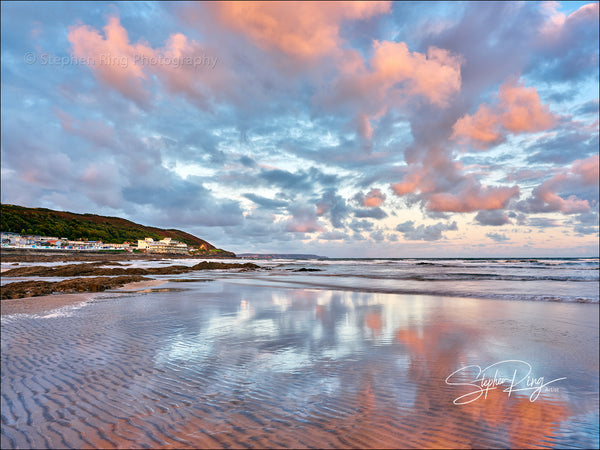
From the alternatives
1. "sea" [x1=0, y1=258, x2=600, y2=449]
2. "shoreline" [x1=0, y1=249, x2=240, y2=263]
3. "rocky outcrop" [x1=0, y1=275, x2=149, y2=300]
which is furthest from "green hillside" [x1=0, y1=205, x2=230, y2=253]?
"sea" [x1=0, y1=258, x2=600, y2=449]

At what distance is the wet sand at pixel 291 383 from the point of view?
357 cm

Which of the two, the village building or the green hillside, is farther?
the village building

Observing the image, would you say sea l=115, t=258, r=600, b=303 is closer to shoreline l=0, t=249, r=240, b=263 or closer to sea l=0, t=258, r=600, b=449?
sea l=0, t=258, r=600, b=449

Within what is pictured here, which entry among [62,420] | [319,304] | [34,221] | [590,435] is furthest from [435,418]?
[34,221]

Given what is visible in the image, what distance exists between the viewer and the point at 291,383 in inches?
196

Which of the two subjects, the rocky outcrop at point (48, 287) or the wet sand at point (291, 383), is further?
the rocky outcrop at point (48, 287)

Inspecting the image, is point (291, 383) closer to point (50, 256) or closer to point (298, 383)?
point (298, 383)

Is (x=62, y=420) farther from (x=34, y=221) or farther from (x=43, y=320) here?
(x=34, y=221)

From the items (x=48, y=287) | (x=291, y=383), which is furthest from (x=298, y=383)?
(x=48, y=287)

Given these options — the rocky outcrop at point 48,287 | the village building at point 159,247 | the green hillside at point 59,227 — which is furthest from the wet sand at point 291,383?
the village building at point 159,247

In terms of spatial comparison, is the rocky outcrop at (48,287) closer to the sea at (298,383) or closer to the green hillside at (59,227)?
the sea at (298,383)

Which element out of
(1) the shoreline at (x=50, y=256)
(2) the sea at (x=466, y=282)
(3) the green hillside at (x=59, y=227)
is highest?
(3) the green hillside at (x=59, y=227)

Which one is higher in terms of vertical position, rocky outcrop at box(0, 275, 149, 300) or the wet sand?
the wet sand

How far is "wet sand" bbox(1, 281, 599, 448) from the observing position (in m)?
3.57
